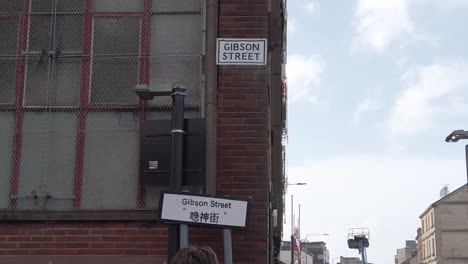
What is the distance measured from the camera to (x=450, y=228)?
57.2 meters

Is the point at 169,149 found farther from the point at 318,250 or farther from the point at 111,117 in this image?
the point at 318,250

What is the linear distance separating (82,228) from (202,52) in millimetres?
2451

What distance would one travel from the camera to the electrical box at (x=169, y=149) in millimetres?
6438

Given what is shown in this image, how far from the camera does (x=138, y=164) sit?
7945 millimetres

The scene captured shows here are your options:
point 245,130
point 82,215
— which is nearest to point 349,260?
point 245,130

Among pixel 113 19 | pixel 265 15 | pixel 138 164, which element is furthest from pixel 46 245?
pixel 265 15

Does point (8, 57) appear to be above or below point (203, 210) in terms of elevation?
above

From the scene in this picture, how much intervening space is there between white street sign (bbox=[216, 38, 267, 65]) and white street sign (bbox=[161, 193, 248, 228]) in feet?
6.88

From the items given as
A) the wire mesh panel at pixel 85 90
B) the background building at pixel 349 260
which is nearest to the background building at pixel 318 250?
the background building at pixel 349 260

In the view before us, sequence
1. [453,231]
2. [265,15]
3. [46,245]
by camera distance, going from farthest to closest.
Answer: [453,231] → [265,15] → [46,245]

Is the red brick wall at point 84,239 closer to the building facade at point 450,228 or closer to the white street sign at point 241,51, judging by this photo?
the white street sign at point 241,51

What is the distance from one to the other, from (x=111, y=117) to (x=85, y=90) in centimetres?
46

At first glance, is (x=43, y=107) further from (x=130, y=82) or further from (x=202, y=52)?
(x=202, y=52)

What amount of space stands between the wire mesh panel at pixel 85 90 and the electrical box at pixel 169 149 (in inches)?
41.9
